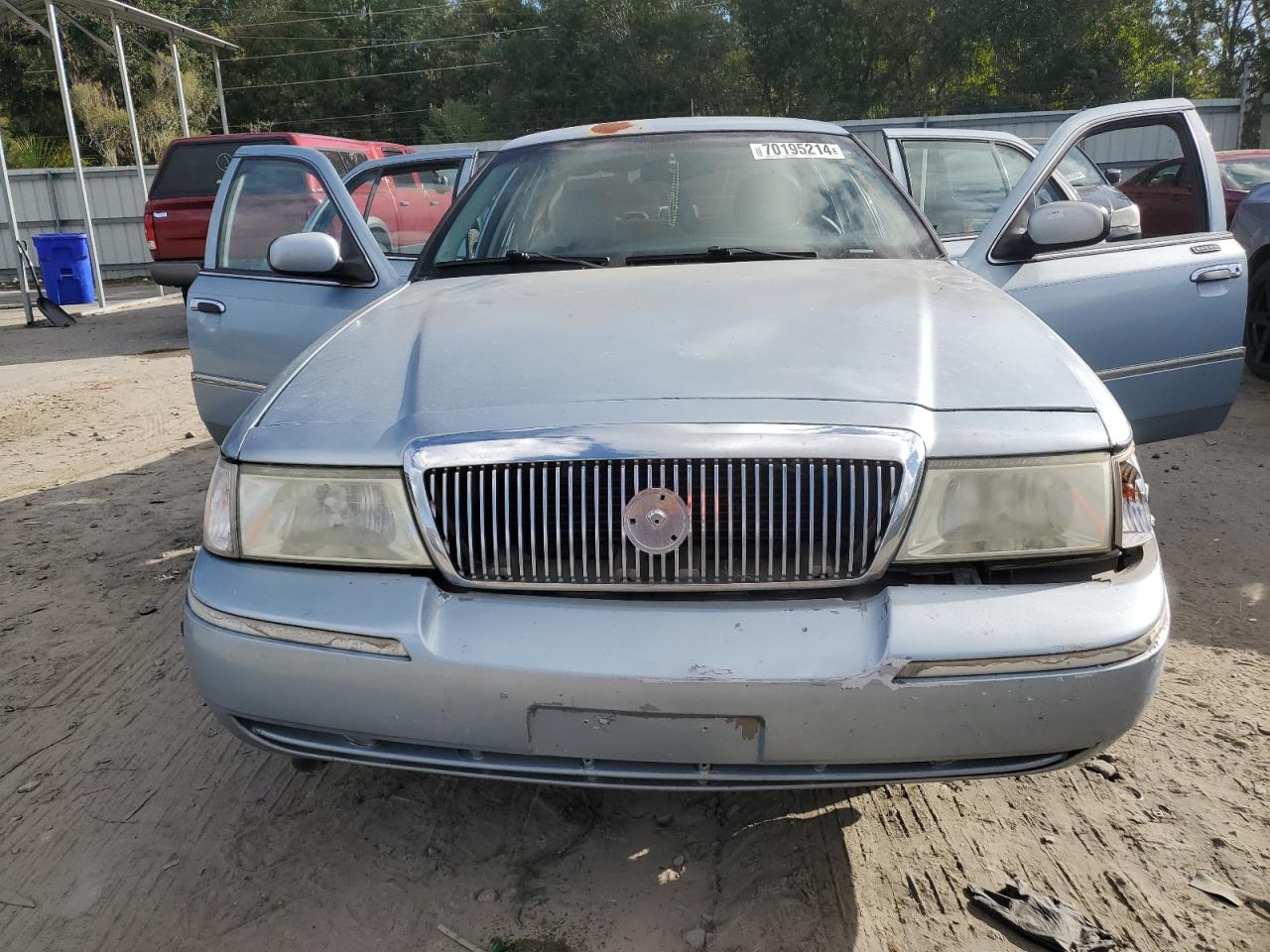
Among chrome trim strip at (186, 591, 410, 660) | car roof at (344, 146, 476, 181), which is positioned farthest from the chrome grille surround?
car roof at (344, 146, 476, 181)

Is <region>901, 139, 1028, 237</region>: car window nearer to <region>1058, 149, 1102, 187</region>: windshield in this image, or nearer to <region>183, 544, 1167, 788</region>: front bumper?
<region>1058, 149, 1102, 187</region>: windshield

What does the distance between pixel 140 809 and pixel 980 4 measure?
3250 centimetres

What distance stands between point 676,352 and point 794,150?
153cm

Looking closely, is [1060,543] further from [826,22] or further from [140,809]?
[826,22]

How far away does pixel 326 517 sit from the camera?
2037 mm

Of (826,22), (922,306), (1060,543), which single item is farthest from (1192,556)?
(826,22)

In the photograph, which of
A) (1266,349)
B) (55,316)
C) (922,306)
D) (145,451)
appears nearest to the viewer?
(922,306)

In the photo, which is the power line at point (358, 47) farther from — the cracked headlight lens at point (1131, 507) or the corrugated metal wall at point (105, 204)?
the cracked headlight lens at point (1131, 507)

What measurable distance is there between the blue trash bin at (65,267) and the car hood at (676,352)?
44.9 ft

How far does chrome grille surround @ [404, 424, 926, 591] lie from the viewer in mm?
1893

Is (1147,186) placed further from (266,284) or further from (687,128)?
(266,284)

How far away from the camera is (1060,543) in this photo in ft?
6.46

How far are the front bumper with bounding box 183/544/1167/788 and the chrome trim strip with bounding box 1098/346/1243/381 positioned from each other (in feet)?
5.95

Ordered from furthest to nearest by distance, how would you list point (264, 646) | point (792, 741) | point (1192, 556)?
1. point (1192, 556)
2. point (264, 646)
3. point (792, 741)
